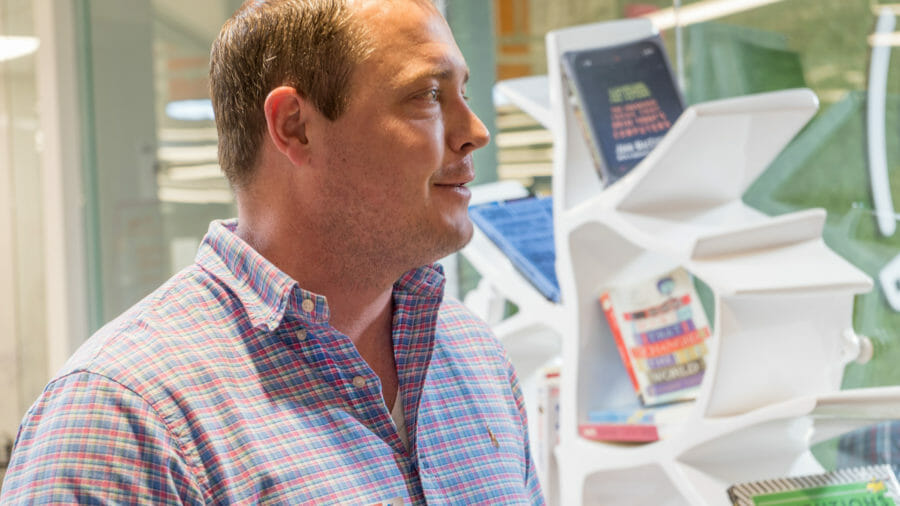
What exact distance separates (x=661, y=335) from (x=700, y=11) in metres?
1.05

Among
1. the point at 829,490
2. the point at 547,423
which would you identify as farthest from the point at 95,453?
the point at 547,423

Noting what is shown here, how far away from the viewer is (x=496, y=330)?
7.93 ft

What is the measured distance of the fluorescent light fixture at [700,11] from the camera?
8.29 feet

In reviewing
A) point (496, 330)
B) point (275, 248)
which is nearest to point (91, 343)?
point (275, 248)

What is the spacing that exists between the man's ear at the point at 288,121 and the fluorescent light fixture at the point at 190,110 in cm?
295

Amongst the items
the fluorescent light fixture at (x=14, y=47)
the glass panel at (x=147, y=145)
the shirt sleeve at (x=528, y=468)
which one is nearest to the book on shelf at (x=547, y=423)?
the shirt sleeve at (x=528, y=468)

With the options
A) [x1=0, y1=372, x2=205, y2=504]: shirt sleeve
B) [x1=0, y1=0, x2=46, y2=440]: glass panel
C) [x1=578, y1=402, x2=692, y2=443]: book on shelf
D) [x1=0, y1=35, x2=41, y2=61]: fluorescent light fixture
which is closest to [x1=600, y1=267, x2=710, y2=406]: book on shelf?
[x1=578, y1=402, x2=692, y2=443]: book on shelf

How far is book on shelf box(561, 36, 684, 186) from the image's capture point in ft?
6.73

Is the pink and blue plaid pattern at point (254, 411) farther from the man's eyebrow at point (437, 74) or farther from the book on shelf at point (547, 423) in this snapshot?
the book on shelf at point (547, 423)

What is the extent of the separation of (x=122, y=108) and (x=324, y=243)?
10.3 ft

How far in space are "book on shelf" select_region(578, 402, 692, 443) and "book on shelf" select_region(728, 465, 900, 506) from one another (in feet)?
1.47

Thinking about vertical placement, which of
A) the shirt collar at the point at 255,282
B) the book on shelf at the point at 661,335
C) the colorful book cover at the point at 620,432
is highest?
the shirt collar at the point at 255,282

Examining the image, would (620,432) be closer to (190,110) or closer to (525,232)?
(525,232)

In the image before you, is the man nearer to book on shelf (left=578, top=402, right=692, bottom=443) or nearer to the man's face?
the man's face
